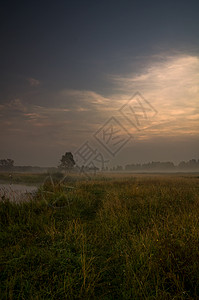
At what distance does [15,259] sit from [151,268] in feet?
7.99

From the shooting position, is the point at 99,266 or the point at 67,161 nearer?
the point at 99,266

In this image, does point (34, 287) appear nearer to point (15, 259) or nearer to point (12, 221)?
point (15, 259)

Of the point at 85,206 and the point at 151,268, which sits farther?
the point at 85,206

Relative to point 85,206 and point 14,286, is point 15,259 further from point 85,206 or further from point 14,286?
point 85,206

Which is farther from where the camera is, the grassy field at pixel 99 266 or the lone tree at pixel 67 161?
the lone tree at pixel 67 161

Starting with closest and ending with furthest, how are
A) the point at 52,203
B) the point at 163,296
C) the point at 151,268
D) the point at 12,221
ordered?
1. the point at 163,296
2. the point at 151,268
3. the point at 12,221
4. the point at 52,203

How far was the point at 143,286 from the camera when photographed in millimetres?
2879

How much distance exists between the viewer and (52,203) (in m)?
8.35

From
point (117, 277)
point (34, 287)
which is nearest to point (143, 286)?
point (117, 277)

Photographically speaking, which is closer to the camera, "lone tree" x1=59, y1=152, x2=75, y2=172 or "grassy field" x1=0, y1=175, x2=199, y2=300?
"grassy field" x1=0, y1=175, x2=199, y2=300

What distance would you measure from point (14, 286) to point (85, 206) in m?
5.59

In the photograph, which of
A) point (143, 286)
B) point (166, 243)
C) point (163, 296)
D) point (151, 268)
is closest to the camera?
point (163, 296)

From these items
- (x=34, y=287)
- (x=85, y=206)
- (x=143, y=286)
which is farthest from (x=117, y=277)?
(x=85, y=206)

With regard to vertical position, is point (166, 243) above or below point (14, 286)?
above
